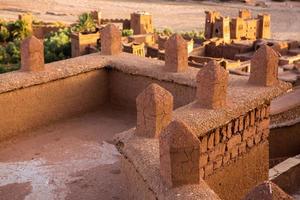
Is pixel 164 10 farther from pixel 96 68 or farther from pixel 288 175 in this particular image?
pixel 96 68

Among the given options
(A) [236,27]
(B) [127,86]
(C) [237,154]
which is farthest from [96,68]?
(A) [236,27]

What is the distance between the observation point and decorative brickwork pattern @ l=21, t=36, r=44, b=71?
8281mm

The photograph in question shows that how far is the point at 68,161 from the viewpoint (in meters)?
7.55

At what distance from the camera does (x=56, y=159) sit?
7613mm

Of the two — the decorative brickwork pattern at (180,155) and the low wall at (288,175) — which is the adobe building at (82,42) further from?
the decorative brickwork pattern at (180,155)

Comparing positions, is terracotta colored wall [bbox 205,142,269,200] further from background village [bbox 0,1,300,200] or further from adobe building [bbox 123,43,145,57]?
adobe building [bbox 123,43,145,57]

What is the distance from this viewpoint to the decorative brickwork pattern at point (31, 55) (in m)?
8.28

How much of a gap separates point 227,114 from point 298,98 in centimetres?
1016

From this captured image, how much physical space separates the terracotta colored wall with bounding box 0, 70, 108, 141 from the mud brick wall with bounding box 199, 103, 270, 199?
9.78 feet

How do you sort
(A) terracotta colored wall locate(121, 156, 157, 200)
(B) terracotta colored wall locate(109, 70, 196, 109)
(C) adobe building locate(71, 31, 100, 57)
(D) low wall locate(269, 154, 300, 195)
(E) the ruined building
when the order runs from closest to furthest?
(A) terracotta colored wall locate(121, 156, 157, 200) < (B) terracotta colored wall locate(109, 70, 196, 109) < (D) low wall locate(269, 154, 300, 195) < (C) adobe building locate(71, 31, 100, 57) < (E) the ruined building

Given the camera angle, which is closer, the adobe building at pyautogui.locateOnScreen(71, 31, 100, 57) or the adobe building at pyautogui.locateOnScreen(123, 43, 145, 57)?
the adobe building at pyautogui.locateOnScreen(123, 43, 145, 57)

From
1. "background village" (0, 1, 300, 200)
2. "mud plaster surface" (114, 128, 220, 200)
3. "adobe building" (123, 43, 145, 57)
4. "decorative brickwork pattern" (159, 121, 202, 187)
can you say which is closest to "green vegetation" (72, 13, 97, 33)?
"adobe building" (123, 43, 145, 57)

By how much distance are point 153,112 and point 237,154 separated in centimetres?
140

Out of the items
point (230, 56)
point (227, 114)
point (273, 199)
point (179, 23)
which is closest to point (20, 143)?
point (227, 114)
